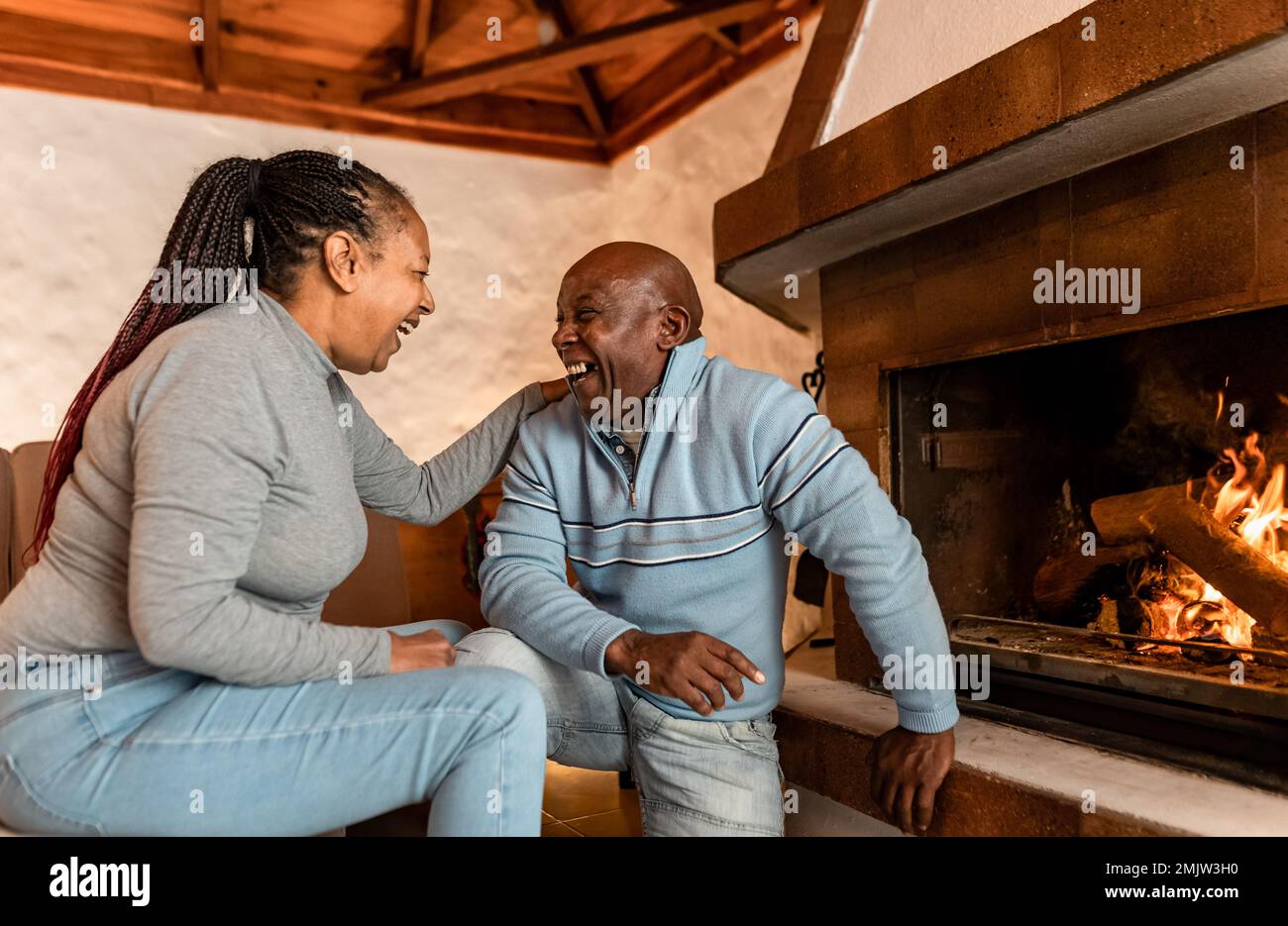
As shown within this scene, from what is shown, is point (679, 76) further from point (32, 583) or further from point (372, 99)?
point (32, 583)

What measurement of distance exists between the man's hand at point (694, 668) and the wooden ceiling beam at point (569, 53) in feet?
10.4

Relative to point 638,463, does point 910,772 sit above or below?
below

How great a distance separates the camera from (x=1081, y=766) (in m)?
1.61

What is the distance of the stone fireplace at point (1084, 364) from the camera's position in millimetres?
1510

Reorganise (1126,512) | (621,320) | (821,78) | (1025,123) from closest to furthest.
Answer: (1025,123)
(621,320)
(1126,512)
(821,78)

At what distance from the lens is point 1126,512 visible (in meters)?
2.05

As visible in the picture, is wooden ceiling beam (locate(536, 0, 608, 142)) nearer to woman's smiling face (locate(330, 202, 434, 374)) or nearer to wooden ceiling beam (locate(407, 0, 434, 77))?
wooden ceiling beam (locate(407, 0, 434, 77))

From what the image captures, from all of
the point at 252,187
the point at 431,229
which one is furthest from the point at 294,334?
the point at 431,229

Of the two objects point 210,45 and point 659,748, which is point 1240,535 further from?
point 210,45

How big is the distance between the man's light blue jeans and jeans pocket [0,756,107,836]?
61 centimetres

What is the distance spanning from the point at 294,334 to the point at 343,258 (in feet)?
0.46

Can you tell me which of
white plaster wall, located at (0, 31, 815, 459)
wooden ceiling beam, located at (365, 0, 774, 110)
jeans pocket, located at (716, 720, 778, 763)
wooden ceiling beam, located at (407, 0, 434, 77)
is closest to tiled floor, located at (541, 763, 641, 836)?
jeans pocket, located at (716, 720, 778, 763)

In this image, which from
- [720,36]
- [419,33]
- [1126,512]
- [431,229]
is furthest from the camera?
[431,229]
